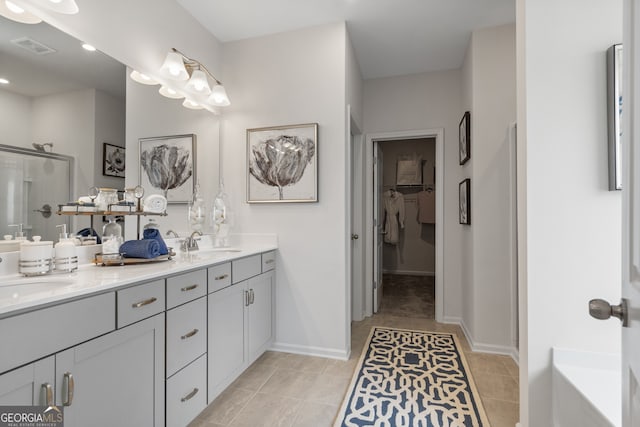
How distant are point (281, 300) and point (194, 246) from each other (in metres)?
0.85

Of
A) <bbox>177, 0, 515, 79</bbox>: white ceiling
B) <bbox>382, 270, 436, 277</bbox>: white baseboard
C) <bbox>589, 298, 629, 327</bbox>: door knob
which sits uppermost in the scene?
<bbox>177, 0, 515, 79</bbox>: white ceiling

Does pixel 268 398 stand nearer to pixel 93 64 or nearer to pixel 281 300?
pixel 281 300

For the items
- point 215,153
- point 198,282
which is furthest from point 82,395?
point 215,153

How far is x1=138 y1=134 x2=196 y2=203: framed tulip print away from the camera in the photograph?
2.15 metres

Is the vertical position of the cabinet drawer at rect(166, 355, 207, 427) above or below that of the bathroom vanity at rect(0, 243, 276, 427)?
below

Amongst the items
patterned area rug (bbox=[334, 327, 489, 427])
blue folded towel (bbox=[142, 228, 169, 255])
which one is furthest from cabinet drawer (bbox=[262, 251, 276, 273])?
patterned area rug (bbox=[334, 327, 489, 427])

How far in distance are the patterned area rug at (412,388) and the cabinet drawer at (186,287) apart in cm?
105

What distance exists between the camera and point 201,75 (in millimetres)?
2396

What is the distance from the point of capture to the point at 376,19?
257 centimetres

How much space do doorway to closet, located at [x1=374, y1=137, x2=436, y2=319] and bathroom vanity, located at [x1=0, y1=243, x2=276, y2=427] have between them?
12.3ft

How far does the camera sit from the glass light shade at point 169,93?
7.48 ft

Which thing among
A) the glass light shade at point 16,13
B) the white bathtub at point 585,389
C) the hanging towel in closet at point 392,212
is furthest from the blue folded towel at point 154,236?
the hanging towel in closet at point 392,212

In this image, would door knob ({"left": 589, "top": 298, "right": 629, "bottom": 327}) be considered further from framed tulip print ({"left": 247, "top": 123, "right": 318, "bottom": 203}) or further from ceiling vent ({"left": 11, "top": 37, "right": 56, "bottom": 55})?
ceiling vent ({"left": 11, "top": 37, "right": 56, "bottom": 55})

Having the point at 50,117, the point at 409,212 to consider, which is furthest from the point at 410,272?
→ the point at 50,117
